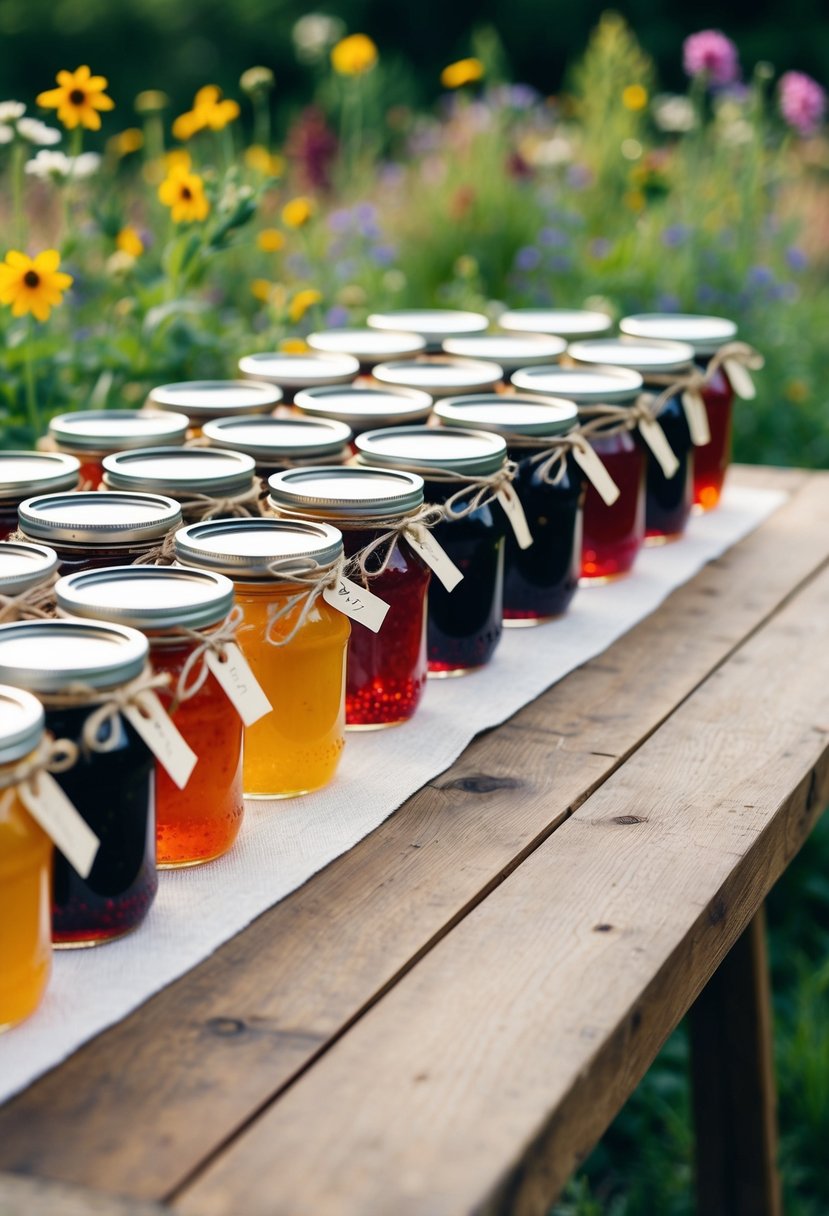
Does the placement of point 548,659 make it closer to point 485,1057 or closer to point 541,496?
point 541,496

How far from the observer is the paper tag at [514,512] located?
1531mm

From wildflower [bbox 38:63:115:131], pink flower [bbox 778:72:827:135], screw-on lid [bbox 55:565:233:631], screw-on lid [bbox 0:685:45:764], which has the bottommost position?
screw-on lid [bbox 0:685:45:764]

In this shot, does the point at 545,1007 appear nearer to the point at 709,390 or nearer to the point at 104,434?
the point at 104,434

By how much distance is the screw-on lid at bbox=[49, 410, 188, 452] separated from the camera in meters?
1.58

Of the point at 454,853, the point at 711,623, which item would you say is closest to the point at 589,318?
the point at 711,623

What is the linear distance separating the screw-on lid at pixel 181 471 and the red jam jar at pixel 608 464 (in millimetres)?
464

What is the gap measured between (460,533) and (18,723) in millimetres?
685

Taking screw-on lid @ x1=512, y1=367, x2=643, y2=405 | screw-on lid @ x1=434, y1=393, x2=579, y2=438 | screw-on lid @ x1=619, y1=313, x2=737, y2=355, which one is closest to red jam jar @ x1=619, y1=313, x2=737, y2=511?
screw-on lid @ x1=619, y1=313, x2=737, y2=355

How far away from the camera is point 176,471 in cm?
146

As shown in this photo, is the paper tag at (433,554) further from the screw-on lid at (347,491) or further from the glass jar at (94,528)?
the glass jar at (94,528)

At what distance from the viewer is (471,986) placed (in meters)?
1.01

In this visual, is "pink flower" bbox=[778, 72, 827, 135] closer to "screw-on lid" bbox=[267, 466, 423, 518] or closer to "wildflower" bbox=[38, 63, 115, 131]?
"wildflower" bbox=[38, 63, 115, 131]

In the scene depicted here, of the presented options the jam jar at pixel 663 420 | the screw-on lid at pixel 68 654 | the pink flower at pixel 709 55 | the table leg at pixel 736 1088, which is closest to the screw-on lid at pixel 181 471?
the screw-on lid at pixel 68 654

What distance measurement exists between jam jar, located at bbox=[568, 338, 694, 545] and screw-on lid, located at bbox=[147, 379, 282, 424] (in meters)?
0.46
